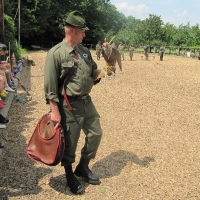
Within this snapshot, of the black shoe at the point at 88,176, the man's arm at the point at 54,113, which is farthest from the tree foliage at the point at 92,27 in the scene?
the man's arm at the point at 54,113

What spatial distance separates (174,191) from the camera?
3.56m

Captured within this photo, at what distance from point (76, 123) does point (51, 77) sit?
0.59 metres

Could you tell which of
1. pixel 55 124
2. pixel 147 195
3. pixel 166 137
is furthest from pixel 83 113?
pixel 166 137

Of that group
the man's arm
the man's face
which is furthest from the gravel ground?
the man's face

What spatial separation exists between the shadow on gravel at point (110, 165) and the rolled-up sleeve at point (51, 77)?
114cm

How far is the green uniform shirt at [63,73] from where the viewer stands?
9.82ft

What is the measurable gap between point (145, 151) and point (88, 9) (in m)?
41.4

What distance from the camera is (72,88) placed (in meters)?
3.09

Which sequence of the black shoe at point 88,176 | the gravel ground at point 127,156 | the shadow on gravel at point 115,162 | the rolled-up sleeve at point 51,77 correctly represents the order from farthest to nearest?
the shadow on gravel at point 115,162, the black shoe at point 88,176, the gravel ground at point 127,156, the rolled-up sleeve at point 51,77

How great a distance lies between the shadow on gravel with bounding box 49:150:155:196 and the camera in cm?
355

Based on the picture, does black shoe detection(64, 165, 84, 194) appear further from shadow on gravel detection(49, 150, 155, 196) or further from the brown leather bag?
the brown leather bag

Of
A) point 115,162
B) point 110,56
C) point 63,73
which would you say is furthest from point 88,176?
point 110,56

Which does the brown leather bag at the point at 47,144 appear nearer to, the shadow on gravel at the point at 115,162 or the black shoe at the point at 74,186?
the black shoe at the point at 74,186

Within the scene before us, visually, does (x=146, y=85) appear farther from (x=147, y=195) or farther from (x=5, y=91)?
(x=147, y=195)
